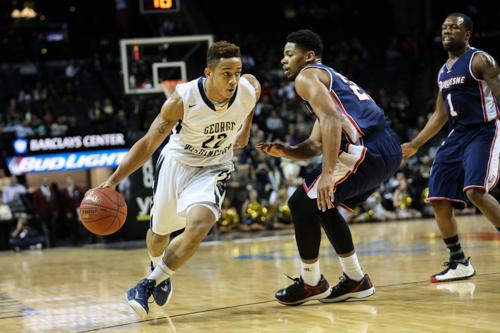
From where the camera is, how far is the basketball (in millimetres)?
5477

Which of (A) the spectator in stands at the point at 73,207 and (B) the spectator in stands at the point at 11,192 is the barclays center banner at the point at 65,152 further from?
(A) the spectator in stands at the point at 73,207

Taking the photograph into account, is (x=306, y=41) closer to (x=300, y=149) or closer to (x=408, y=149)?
(x=300, y=149)

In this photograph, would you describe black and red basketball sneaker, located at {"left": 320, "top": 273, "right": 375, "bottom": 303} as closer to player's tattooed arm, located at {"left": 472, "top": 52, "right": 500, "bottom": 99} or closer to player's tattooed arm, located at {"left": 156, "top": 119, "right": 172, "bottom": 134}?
player's tattooed arm, located at {"left": 156, "top": 119, "right": 172, "bottom": 134}

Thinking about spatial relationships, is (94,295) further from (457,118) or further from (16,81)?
(16,81)

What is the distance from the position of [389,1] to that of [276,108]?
24.9 feet

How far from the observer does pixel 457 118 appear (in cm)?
660

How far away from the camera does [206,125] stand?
220 inches

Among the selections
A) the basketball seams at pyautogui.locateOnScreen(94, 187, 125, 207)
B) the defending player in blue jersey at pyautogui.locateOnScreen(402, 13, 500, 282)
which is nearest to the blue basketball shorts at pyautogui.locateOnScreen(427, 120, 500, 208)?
the defending player in blue jersey at pyautogui.locateOnScreen(402, 13, 500, 282)

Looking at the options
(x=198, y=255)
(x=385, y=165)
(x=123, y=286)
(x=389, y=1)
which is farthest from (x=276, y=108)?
(x=385, y=165)

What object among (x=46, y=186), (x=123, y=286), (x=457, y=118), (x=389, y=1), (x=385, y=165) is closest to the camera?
(x=385, y=165)

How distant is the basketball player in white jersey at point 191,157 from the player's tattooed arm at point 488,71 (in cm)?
177

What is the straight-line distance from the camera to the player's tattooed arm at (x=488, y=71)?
627 cm

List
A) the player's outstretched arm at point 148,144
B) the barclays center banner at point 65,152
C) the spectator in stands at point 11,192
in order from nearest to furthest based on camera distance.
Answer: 1. the player's outstretched arm at point 148,144
2. the barclays center banner at point 65,152
3. the spectator in stands at point 11,192

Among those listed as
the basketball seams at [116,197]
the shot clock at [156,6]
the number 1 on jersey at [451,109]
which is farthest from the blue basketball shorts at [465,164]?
the shot clock at [156,6]
